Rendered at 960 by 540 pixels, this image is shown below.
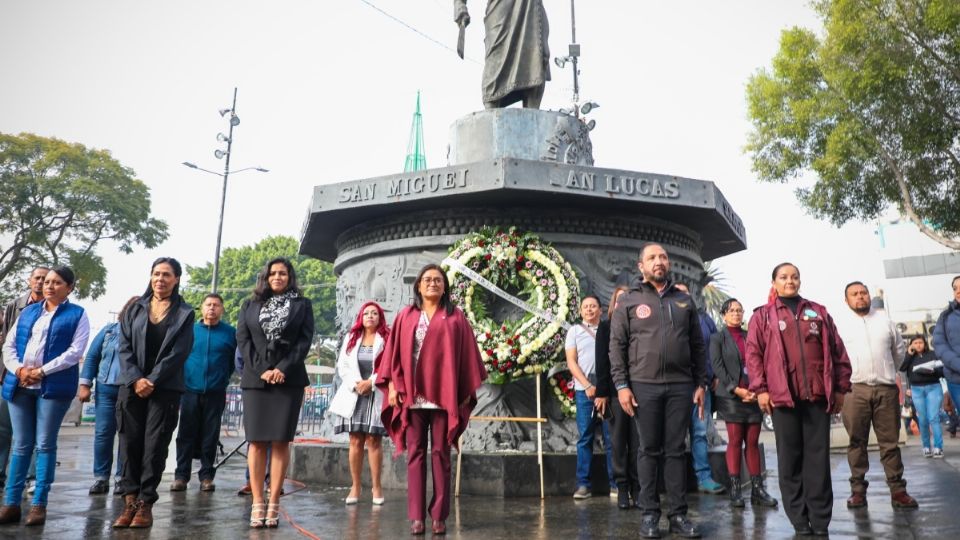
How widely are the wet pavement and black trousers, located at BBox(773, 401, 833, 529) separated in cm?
20

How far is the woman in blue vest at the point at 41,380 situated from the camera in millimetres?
5141

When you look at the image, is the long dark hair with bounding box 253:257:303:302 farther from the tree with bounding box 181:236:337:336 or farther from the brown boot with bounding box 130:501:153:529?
the tree with bounding box 181:236:337:336

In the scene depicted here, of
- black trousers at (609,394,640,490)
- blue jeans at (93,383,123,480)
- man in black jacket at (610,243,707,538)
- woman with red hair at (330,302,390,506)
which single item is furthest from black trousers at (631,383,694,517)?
blue jeans at (93,383,123,480)

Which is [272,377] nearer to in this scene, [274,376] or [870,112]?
[274,376]

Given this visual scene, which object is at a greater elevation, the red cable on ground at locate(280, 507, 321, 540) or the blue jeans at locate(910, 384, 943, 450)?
the blue jeans at locate(910, 384, 943, 450)

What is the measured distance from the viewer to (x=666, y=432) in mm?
4840

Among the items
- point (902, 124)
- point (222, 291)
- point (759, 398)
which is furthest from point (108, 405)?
point (222, 291)

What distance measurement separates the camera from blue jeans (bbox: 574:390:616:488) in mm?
6508

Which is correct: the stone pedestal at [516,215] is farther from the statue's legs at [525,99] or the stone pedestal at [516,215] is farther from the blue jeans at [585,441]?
the blue jeans at [585,441]

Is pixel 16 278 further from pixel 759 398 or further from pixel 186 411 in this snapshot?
pixel 759 398

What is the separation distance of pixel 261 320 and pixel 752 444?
14.0 feet

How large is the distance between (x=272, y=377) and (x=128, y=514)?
1.33 metres

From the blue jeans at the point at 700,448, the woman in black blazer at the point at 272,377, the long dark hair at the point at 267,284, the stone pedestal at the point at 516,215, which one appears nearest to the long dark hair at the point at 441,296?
the woman in black blazer at the point at 272,377

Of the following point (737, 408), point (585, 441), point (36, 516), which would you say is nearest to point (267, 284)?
point (36, 516)
